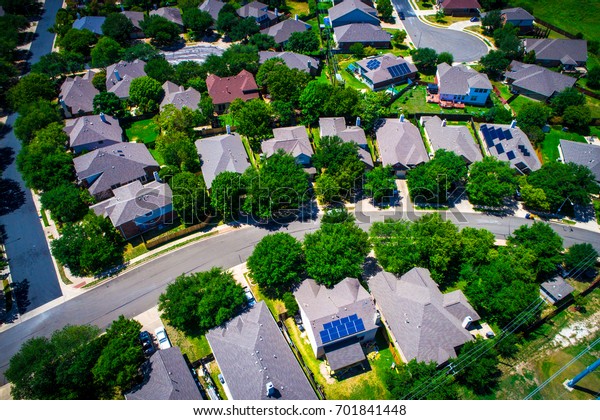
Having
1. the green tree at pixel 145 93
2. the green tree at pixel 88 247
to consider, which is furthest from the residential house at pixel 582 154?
the green tree at pixel 145 93

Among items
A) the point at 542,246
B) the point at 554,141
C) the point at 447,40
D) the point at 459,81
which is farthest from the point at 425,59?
the point at 542,246

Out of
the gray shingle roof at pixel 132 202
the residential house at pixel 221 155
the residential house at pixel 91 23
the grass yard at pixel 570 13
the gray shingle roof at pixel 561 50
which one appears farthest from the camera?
the grass yard at pixel 570 13

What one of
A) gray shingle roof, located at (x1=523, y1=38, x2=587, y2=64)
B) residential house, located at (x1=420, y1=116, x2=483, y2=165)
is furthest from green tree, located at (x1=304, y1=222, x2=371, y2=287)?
gray shingle roof, located at (x1=523, y1=38, x2=587, y2=64)

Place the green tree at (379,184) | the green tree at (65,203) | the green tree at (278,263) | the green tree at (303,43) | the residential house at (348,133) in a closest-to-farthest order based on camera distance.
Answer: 1. the green tree at (278,263)
2. the green tree at (65,203)
3. the green tree at (379,184)
4. the residential house at (348,133)
5. the green tree at (303,43)

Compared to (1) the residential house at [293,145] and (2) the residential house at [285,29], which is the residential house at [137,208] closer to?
(1) the residential house at [293,145]

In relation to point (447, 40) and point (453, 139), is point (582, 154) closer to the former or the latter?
point (453, 139)

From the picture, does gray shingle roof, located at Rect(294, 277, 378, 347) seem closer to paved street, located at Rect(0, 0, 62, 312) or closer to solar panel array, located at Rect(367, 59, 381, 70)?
paved street, located at Rect(0, 0, 62, 312)
